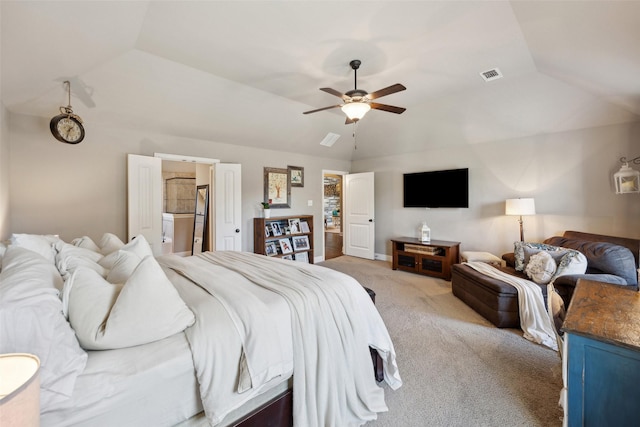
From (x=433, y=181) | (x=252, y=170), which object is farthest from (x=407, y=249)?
(x=252, y=170)

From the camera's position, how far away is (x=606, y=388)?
3.66 ft

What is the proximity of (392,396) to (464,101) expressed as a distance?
4.07 m

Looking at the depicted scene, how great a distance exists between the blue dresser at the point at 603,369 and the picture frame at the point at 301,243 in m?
4.44

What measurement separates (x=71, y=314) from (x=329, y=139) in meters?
4.94

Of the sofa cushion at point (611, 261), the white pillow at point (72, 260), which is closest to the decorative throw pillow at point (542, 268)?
the sofa cushion at point (611, 261)

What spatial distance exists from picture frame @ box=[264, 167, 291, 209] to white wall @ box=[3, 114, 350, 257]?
4.03 ft

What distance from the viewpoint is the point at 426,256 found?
16.0 feet

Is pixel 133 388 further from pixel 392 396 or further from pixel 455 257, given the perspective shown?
pixel 455 257

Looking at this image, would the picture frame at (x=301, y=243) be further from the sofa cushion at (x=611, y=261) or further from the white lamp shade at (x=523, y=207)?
the sofa cushion at (x=611, y=261)

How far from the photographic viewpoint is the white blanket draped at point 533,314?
101 inches

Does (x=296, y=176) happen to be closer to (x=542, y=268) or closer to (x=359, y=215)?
(x=359, y=215)

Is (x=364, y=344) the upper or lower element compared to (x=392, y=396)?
upper

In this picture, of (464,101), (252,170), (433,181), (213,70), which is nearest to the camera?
(213,70)

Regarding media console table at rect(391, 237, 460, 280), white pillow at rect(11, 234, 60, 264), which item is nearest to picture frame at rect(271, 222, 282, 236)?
media console table at rect(391, 237, 460, 280)
